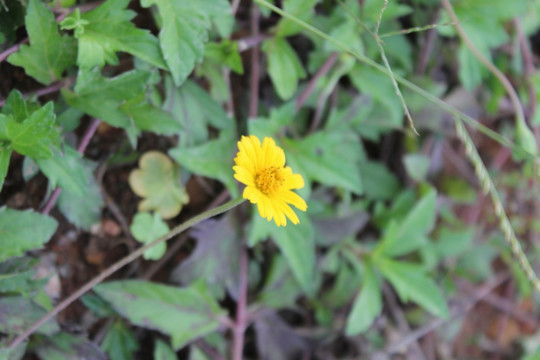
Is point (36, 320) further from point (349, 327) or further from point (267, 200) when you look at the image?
point (349, 327)

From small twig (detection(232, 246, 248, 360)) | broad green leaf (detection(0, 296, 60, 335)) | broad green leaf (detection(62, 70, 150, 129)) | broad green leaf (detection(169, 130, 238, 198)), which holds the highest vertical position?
broad green leaf (detection(62, 70, 150, 129))

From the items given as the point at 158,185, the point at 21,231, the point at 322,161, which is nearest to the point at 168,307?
the point at 158,185

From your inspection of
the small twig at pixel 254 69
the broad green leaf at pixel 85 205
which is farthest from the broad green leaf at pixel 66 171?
the small twig at pixel 254 69

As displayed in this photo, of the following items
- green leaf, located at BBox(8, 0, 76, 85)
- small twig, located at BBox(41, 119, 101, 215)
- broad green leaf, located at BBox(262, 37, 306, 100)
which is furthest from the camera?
broad green leaf, located at BBox(262, 37, 306, 100)

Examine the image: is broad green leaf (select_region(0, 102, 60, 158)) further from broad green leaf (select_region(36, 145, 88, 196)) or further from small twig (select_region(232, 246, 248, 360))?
small twig (select_region(232, 246, 248, 360))

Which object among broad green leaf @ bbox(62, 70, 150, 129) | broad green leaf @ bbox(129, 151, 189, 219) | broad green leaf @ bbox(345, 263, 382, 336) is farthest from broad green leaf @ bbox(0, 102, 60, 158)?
broad green leaf @ bbox(345, 263, 382, 336)

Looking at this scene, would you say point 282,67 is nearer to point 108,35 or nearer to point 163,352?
point 108,35
